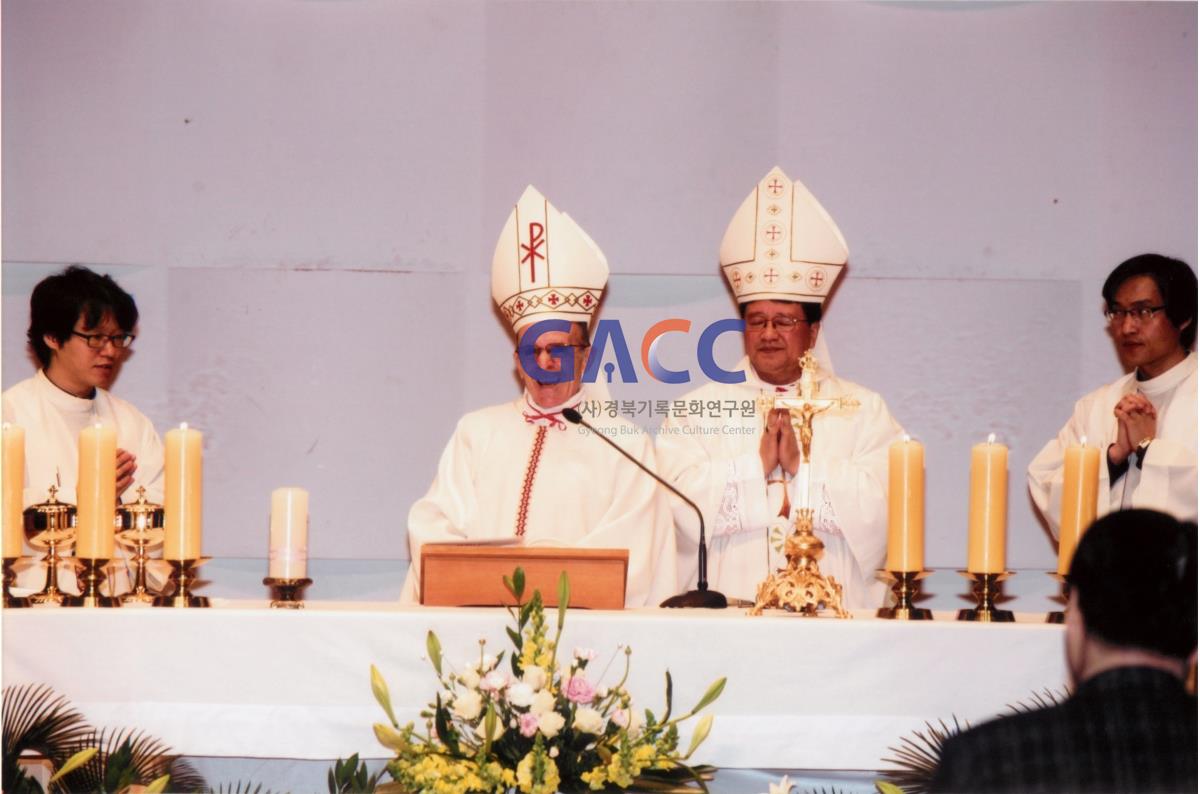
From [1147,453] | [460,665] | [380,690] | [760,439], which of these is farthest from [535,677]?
[1147,453]

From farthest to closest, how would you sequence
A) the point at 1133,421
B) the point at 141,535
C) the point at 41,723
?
the point at 1133,421
the point at 141,535
the point at 41,723

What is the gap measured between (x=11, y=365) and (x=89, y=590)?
2.82 meters

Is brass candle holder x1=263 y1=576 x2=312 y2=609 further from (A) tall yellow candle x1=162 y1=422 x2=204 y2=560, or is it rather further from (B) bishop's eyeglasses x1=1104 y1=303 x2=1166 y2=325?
(B) bishop's eyeglasses x1=1104 y1=303 x2=1166 y2=325

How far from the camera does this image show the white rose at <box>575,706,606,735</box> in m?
3.05

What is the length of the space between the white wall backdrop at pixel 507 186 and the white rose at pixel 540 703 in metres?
3.46

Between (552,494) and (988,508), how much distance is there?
186 cm

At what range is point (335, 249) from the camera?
6.43m

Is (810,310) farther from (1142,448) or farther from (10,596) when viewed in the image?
(10,596)

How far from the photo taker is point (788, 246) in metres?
5.43

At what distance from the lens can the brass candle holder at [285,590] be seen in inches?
153

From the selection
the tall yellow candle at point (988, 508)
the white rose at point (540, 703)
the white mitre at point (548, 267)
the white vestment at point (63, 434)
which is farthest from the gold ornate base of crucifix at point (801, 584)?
the white vestment at point (63, 434)

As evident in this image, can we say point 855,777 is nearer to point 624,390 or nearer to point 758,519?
point 758,519

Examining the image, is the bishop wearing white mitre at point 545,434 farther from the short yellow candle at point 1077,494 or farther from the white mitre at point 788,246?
the short yellow candle at point 1077,494

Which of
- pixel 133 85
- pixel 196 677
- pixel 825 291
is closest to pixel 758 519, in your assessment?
pixel 825 291
